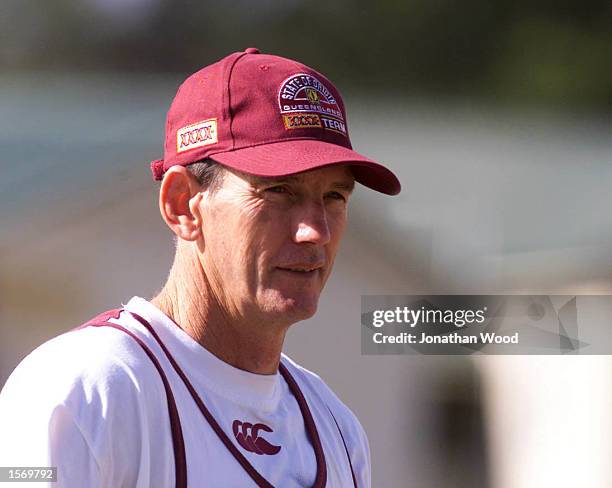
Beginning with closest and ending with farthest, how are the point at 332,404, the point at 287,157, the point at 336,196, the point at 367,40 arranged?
the point at 287,157 → the point at 336,196 → the point at 332,404 → the point at 367,40

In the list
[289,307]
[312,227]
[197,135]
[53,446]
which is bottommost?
[53,446]

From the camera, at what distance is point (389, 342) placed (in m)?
3.02

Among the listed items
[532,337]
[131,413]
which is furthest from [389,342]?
[131,413]

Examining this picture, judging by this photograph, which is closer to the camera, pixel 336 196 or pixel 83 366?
pixel 83 366

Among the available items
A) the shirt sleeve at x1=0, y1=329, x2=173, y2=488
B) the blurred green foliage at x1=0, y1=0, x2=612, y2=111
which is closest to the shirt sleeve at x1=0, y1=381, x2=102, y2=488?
the shirt sleeve at x1=0, y1=329, x2=173, y2=488

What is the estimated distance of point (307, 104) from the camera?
1389 millimetres

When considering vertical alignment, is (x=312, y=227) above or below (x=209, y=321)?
above

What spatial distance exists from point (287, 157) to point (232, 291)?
22 centimetres

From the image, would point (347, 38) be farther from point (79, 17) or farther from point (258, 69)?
point (258, 69)

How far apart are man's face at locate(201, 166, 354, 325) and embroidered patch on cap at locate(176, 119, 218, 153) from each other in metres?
0.06

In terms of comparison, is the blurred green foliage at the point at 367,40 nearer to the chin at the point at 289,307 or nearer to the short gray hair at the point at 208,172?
the short gray hair at the point at 208,172

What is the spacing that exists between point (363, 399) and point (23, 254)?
1207mm

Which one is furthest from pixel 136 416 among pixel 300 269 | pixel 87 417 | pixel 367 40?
pixel 367 40

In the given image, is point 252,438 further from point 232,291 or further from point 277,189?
point 277,189
